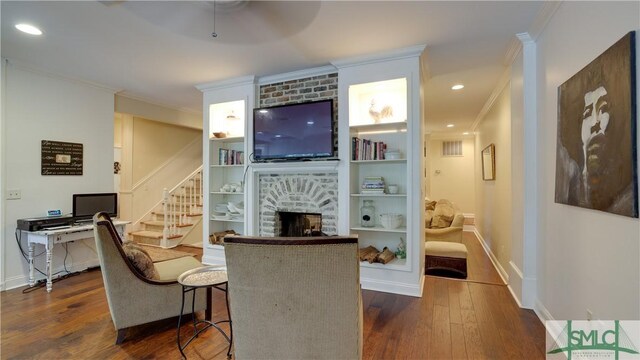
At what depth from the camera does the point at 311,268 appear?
129 centimetres

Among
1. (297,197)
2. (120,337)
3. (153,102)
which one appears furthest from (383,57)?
(153,102)

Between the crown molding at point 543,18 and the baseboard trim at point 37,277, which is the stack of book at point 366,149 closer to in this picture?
the crown molding at point 543,18

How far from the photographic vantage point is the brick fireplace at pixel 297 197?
3.51 metres

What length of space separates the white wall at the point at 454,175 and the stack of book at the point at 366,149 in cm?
518

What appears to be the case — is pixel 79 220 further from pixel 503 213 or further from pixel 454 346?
pixel 503 213

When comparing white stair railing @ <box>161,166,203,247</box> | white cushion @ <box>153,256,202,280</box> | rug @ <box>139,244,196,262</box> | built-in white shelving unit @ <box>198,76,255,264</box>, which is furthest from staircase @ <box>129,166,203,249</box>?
white cushion @ <box>153,256,202,280</box>

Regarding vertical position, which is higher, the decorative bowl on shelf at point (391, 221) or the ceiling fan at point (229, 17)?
the ceiling fan at point (229, 17)

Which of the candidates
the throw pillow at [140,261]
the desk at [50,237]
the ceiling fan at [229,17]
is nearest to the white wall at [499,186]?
the ceiling fan at [229,17]

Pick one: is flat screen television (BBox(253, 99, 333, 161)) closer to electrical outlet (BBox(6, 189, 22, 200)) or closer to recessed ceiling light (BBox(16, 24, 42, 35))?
recessed ceiling light (BBox(16, 24, 42, 35))

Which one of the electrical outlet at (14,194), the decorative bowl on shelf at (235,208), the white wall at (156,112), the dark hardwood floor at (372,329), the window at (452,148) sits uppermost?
the white wall at (156,112)

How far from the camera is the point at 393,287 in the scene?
3.11 meters

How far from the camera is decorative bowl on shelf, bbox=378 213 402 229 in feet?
10.7

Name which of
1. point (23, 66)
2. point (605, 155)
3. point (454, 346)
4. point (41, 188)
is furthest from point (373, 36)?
point (41, 188)

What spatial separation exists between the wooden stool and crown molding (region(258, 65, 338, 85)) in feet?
9.00
